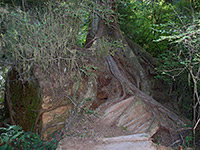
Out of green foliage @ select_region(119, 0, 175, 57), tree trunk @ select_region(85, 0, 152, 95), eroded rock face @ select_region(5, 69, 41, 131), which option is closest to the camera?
eroded rock face @ select_region(5, 69, 41, 131)

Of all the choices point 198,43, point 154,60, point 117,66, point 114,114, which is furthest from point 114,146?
point 154,60

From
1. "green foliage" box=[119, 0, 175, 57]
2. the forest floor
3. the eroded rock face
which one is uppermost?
"green foliage" box=[119, 0, 175, 57]

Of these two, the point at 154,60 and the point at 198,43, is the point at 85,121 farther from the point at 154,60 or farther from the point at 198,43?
the point at 154,60

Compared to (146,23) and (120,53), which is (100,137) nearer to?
(120,53)

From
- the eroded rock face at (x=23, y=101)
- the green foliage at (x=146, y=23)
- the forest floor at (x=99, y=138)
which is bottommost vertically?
the forest floor at (x=99, y=138)

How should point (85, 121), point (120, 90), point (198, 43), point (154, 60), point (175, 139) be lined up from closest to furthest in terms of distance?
point (198, 43) → point (85, 121) → point (175, 139) → point (120, 90) → point (154, 60)

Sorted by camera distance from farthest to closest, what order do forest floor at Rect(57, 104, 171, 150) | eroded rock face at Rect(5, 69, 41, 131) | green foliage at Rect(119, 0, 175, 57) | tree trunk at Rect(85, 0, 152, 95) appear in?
1. green foliage at Rect(119, 0, 175, 57)
2. tree trunk at Rect(85, 0, 152, 95)
3. eroded rock face at Rect(5, 69, 41, 131)
4. forest floor at Rect(57, 104, 171, 150)

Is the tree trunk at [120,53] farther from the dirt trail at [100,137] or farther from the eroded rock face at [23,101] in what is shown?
the eroded rock face at [23,101]

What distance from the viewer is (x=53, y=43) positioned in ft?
15.0

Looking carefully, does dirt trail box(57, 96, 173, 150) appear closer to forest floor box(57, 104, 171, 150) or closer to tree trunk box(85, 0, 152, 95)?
forest floor box(57, 104, 171, 150)

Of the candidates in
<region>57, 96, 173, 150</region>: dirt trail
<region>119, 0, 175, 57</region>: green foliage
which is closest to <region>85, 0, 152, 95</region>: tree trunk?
<region>119, 0, 175, 57</region>: green foliage

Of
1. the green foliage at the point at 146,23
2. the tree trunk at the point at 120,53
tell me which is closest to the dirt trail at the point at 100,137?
the tree trunk at the point at 120,53

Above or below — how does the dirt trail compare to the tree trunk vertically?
below

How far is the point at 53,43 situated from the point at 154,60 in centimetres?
483
